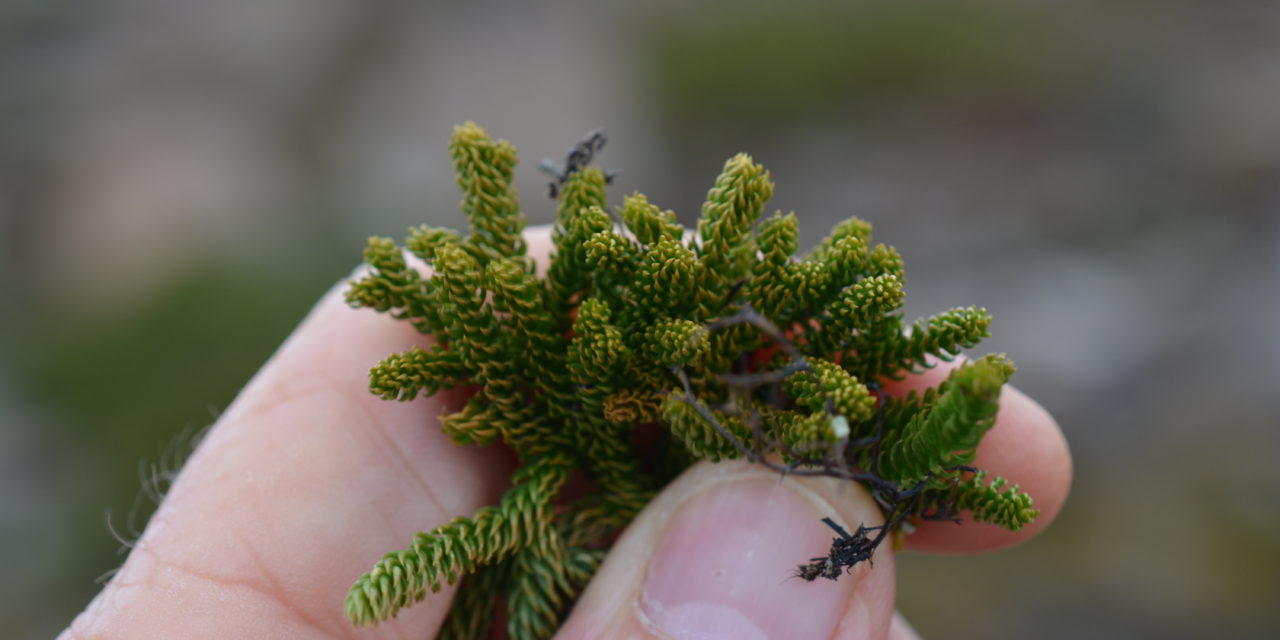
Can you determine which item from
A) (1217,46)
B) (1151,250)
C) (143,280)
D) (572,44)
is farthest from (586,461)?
(572,44)

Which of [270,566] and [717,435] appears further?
[270,566]

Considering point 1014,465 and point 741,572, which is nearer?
point 741,572

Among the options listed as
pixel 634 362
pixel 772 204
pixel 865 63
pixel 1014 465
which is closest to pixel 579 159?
pixel 634 362

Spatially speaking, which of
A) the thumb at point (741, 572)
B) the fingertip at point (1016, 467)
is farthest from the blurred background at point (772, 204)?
the thumb at point (741, 572)

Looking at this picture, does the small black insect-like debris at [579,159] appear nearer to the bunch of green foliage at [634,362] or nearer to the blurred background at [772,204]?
the bunch of green foliage at [634,362]

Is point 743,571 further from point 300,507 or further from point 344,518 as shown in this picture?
point 300,507

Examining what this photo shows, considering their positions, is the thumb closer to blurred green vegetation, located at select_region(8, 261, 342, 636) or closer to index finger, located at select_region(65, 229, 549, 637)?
index finger, located at select_region(65, 229, 549, 637)

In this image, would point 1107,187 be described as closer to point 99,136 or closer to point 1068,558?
point 1068,558
